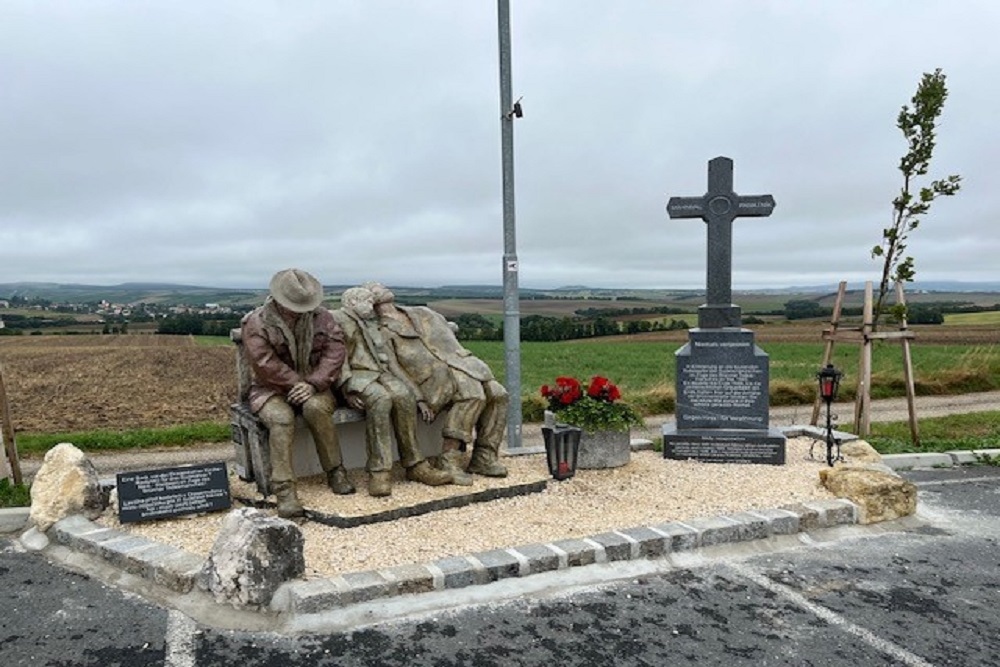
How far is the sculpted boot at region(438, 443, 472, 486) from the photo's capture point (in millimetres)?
6480

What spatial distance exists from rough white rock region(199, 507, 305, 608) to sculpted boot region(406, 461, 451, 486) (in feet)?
6.43

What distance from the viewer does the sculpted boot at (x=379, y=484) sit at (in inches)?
241

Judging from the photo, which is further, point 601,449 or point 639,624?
point 601,449

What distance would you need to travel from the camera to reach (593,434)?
7.33 m

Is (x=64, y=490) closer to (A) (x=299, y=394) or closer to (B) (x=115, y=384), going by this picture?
(A) (x=299, y=394)

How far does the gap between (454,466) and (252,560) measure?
2555 mm

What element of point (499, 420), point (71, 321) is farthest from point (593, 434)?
point (71, 321)

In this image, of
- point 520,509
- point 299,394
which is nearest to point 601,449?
point 520,509

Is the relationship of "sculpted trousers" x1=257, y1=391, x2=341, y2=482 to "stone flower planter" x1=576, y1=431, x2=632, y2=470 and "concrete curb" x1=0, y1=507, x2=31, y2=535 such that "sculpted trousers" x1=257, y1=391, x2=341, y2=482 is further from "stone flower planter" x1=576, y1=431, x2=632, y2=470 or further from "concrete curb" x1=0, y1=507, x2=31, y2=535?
"stone flower planter" x1=576, y1=431, x2=632, y2=470

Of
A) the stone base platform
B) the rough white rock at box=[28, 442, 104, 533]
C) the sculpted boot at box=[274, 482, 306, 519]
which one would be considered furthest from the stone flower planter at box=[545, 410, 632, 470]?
the rough white rock at box=[28, 442, 104, 533]

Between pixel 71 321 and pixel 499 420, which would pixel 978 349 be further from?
pixel 71 321

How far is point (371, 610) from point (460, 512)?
5.84ft

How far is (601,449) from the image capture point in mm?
7391

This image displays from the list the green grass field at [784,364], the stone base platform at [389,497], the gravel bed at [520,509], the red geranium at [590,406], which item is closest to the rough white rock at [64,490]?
the gravel bed at [520,509]
